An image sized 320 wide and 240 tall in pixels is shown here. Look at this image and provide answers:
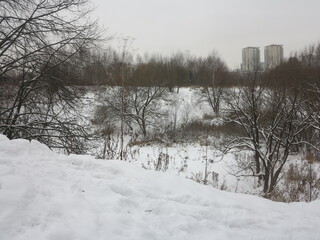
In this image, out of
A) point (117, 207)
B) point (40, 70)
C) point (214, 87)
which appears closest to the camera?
point (117, 207)

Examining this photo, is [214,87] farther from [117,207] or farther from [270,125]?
[117,207]

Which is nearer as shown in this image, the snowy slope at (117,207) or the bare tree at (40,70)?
the snowy slope at (117,207)

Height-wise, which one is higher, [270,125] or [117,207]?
[270,125]

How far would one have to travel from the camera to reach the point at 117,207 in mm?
2918

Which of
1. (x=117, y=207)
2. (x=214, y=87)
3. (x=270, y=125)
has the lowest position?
(x=117, y=207)

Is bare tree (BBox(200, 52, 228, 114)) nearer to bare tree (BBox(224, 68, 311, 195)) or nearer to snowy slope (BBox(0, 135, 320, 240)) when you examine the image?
bare tree (BBox(224, 68, 311, 195))

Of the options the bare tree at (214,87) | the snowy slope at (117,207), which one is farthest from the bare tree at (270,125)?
the bare tree at (214,87)

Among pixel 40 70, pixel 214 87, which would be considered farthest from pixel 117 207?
pixel 214 87

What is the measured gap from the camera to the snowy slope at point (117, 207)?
7.96 ft

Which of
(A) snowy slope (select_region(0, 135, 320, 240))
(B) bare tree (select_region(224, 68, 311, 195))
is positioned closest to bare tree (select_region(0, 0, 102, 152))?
(A) snowy slope (select_region(0, 135, 320, 240))

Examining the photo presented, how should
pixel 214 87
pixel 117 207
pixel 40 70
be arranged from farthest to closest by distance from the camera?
pixel 214 87 < pixel 40 70 < pixel 117 207

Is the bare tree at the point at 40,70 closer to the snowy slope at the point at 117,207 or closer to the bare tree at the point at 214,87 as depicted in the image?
the snowy slope at the point at 117,207

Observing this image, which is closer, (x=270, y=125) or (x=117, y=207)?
(x=117, y=207)

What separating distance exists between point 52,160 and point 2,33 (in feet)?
15.6
